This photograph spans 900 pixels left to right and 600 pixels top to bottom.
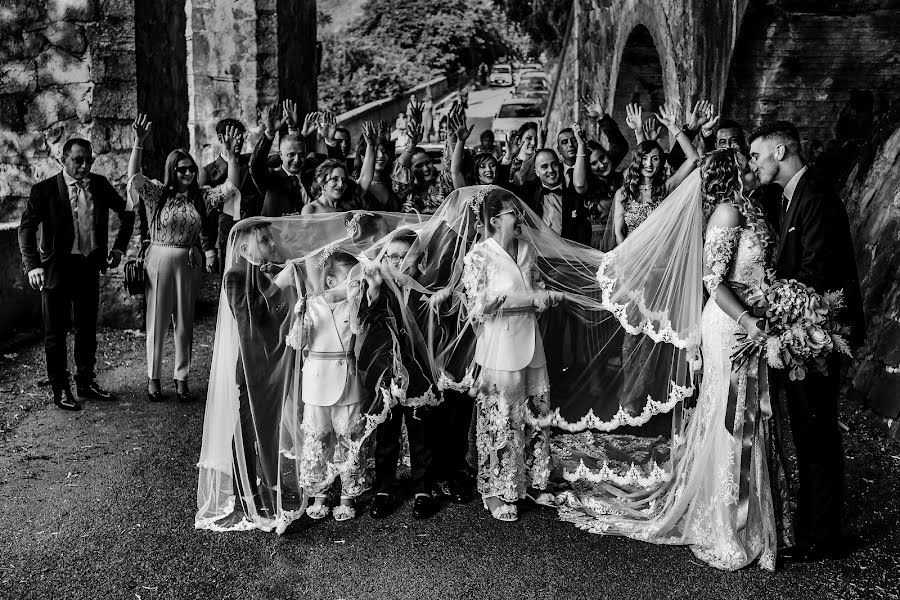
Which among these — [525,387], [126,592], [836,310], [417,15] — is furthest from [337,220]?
[417,15]

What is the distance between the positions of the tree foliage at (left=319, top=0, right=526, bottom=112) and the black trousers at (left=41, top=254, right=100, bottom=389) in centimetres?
1536

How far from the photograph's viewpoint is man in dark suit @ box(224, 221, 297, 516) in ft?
16.0

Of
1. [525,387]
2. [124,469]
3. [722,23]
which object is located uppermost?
[722,23]

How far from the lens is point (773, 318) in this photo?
4238mm

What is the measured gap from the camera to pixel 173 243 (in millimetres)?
7059

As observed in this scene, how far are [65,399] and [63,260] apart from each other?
1.13 metres

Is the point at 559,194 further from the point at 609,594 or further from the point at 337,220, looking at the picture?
the point at 609,594

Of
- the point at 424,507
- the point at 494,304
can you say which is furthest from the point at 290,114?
the point at 424,507

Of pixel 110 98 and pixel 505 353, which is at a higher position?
pixel 110 98

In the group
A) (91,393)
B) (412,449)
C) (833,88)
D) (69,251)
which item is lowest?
(91,393)

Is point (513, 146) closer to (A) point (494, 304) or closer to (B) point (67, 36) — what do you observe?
(A) point (494, 304)

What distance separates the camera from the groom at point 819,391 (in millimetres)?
4430

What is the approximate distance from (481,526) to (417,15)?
19.2m

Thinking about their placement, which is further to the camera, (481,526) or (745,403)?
(481,526)
